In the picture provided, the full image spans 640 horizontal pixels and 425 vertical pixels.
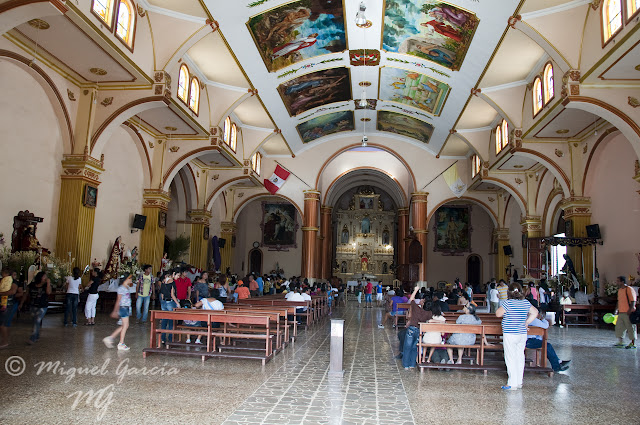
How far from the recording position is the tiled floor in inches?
210

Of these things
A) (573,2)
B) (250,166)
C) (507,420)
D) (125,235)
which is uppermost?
(573,2)

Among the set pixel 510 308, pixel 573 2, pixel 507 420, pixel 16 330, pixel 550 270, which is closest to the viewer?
pixel 507 420

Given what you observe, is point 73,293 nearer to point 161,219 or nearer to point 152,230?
point 152,230

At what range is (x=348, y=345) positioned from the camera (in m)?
10.8

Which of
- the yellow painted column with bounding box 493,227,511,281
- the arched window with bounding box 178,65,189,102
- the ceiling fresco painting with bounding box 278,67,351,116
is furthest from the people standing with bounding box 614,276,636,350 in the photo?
the yellow painted column with bounding box 493,227,511,281

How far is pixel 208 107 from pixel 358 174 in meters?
19.5

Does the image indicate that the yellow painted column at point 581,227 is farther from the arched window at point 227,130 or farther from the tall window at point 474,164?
the arched window at point 227,130

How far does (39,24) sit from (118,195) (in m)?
7.68

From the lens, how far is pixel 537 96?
1622cm

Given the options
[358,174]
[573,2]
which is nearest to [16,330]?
[573,2]

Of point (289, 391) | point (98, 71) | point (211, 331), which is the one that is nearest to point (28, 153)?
point (98, 71)

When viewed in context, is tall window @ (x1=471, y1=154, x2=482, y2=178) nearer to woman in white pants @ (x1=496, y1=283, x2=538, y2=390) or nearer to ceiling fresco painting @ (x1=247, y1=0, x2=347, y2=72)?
ceiling fresco painting @ (x1=247, y1=0, x2=347, y2=72)

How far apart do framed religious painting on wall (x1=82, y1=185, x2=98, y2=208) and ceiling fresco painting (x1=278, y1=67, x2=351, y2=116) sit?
808cm

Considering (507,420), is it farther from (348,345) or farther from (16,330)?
(16,330)
